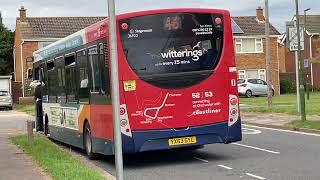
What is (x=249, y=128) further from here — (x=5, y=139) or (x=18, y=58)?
(x=18, y=58)

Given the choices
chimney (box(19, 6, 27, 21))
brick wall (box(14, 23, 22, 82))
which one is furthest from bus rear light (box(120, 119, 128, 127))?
chimney (box(19, 6, 27, 21))

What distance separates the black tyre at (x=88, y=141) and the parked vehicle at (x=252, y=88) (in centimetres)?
3589

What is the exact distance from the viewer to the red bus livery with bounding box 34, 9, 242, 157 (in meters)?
12.3

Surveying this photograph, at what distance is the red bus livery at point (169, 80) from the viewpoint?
12.3 m

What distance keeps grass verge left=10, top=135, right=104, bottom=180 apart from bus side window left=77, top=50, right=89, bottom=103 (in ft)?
4.59

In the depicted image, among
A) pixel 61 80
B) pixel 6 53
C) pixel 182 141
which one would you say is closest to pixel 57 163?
pixel 182 141

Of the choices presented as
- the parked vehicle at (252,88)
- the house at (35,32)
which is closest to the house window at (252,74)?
the parked vehicle at (252,88)

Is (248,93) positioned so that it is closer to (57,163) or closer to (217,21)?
(217,21)

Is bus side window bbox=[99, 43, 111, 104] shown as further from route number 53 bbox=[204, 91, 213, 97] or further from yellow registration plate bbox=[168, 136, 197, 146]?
route number 53 bbox=[204, 91, 213, 97]

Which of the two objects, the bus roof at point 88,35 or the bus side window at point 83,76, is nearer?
the bus roof at point 88,35

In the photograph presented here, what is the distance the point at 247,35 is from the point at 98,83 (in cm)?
4420

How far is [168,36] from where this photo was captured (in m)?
12.7

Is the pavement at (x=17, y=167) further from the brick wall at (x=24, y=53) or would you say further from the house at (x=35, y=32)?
the house at (x=35, y=32)

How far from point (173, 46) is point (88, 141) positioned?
137 inches
